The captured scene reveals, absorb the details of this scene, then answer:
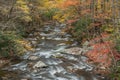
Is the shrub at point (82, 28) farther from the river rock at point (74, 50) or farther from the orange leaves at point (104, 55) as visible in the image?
the orange leaves at point (104, 55)

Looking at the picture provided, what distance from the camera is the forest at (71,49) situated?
45.0 feet

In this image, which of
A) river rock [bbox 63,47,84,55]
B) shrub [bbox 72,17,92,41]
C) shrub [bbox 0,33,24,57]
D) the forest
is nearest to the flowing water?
the forest

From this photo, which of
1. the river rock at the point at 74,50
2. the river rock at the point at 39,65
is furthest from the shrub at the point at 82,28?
the river rock at the point at 39,65

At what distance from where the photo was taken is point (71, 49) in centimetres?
2019

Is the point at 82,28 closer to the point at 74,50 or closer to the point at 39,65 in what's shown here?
the point at 74,50

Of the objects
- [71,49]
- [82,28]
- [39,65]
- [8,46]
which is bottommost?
[71,49]

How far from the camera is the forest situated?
45.0 ft

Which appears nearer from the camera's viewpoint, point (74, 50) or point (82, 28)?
point (74, 50)

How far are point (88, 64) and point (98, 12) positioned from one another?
27.6ft

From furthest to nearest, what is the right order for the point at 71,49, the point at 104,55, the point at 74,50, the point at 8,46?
the point at 71,49 < the point at 74,50 < the point at 8,46 < the point at 104,55

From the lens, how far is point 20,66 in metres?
15.5

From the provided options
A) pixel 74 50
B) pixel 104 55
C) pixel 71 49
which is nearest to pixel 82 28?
pixel 71 49

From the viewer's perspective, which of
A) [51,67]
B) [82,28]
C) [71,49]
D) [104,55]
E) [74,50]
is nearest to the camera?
[104,55]

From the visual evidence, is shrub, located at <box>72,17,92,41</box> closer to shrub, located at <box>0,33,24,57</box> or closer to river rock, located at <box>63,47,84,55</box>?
river rock, located at <box>63,47,84,55</box>
